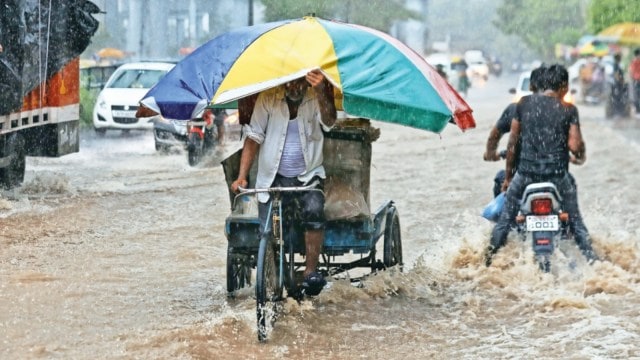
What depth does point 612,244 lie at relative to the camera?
9047mm

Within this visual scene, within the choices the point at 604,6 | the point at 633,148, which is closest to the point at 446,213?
the point at 633,148

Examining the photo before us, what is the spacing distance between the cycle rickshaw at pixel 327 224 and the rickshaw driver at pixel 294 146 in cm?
12

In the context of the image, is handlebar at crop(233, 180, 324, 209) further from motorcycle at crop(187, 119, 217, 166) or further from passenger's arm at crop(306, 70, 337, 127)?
motorcycle at crop(187, 119, 217, 166)

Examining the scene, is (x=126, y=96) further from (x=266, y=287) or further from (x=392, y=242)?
(x=266, y=287)

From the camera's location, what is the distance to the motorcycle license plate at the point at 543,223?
8039mm

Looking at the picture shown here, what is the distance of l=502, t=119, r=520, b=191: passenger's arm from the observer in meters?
8.23

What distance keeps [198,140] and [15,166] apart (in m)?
3.84

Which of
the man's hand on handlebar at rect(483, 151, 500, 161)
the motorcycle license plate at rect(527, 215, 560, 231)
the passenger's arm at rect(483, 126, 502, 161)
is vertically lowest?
the motorcycle license plate at rect(527, 215, 560, 231)

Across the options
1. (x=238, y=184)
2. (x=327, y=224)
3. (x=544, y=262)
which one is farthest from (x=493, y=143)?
(x=238, y=184)

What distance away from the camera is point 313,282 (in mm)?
7418

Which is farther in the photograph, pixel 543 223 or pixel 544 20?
pixel 544 20

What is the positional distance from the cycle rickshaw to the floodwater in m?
0.22

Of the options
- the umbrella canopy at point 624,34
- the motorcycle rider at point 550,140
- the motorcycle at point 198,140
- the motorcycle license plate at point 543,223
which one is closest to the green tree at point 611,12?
the umbrella canopy at point 624,34

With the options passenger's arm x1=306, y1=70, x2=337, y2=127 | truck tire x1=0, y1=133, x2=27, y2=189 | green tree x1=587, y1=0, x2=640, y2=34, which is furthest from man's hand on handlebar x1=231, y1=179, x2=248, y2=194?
green tree x1=587, y1=0, x2=640, y2=34
